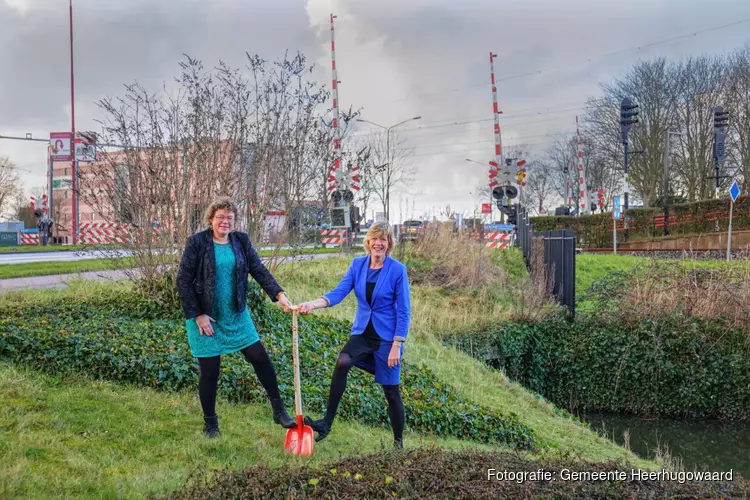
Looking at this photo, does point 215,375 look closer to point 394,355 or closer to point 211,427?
point 211,427

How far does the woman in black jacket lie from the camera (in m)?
4.90

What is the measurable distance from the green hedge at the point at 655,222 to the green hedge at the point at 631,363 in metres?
17.4

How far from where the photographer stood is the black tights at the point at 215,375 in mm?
4988

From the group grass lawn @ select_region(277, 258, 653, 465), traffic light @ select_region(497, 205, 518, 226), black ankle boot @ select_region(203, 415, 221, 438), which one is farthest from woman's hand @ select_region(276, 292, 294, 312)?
traffic light @ select_region(497, 205, 518, 226)

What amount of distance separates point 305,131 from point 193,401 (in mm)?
5820

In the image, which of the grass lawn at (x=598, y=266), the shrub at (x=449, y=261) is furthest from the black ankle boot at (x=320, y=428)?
the grass lawn at (x=598, y=266)

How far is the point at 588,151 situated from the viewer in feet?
182

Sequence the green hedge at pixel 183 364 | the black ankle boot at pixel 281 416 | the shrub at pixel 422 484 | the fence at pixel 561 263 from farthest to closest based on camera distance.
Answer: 1. the fence at pixel 561 263
2. the green hedge at pixel 183 364
3. the black ankle boot at pixel 281 416
4. the shrub at pixel 422 484

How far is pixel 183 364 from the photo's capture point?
6.48m

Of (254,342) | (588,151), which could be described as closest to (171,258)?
(254,342)

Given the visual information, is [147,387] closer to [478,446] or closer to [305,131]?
[478,446]

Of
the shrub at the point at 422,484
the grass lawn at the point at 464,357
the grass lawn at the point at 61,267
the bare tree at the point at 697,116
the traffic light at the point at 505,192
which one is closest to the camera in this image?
the shrub at the point at 422,484

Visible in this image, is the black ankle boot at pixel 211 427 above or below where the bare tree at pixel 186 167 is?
below

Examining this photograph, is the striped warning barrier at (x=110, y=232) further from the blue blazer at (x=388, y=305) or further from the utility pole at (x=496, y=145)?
the utility pole at (x=496, y=145)
